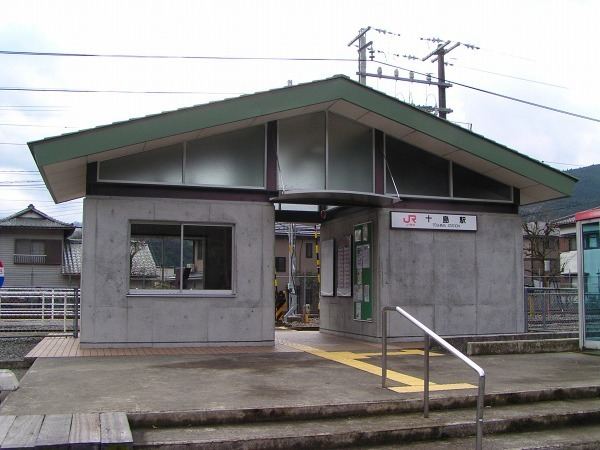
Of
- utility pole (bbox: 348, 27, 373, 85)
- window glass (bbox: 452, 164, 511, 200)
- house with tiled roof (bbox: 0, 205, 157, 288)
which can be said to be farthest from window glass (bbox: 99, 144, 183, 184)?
house with tiled roof (bbox: 0, 205, 157, 288)

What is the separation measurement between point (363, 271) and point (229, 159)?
3.70 meters

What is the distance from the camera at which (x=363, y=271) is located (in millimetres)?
13109

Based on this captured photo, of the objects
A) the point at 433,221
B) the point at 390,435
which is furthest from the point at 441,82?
the point at 390,435

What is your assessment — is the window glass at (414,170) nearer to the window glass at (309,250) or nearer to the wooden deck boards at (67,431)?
the wooden deck boards at (67,431)

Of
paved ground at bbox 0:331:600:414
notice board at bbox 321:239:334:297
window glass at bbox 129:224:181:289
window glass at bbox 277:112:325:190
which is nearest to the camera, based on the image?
paved ground at bbox 0:331:600:414

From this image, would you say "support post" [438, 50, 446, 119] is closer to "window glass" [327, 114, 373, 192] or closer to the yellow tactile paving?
"window glass" [327, 114, 373, 192]

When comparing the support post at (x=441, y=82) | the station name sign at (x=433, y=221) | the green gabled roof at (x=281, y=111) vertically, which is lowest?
the station name sign at (x=433, y=221)

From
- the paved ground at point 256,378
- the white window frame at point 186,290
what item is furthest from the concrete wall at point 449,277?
the white window frame at point 186,290

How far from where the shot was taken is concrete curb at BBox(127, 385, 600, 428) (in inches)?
239

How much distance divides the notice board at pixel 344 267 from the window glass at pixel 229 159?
289cm

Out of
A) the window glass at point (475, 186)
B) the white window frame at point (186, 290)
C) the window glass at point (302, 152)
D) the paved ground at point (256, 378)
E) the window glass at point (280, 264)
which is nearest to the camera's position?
the paved ground at point (256, 378)

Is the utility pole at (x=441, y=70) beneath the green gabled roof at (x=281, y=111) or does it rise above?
above

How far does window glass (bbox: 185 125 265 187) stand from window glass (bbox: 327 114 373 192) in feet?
4.81

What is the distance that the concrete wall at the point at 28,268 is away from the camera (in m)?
38.4
